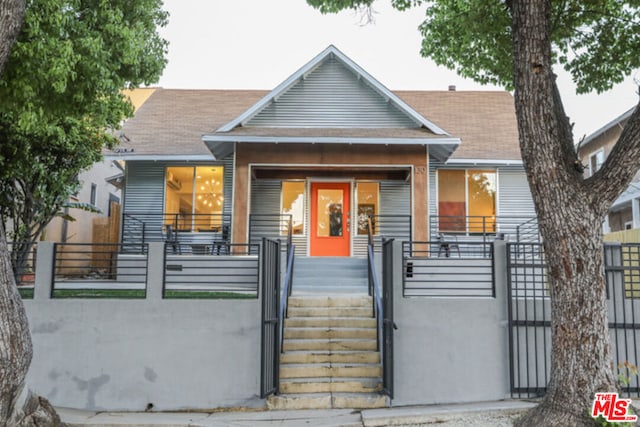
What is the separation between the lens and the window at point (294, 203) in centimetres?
1554

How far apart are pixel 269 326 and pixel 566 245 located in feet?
13.8

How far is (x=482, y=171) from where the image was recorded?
53.4ft

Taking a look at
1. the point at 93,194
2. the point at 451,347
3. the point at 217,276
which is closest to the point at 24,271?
the point at 217,276

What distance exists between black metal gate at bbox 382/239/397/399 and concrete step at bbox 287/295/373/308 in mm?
1703

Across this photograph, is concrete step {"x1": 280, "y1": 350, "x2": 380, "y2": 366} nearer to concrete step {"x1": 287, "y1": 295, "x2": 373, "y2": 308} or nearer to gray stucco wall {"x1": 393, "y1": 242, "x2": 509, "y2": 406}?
gray stucco wall {"x1": 393, "y1": 242, "x2": 509, "y2": 406}

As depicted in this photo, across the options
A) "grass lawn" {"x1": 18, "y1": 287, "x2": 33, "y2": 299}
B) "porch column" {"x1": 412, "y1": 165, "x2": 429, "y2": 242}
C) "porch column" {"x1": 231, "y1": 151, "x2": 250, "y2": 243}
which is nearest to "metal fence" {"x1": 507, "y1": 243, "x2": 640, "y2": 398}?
"porch column" {"x1": 412, "y1": 165, "x2": 429, "y2": 242}

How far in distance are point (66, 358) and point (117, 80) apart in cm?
459

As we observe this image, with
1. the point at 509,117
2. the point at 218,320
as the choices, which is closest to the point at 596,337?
the point at 218,320

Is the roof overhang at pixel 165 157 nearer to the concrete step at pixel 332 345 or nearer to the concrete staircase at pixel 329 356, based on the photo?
the concrete staircase at pixel 329 356

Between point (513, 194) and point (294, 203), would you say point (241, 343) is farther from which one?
point (513, 194)

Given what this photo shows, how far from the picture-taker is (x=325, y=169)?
14680 millimetres

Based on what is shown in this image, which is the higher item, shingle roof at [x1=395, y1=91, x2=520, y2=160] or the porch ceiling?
shingle roof at [x1=395, y1=91, x2=520, y2=160]

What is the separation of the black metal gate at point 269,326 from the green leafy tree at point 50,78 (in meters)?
2.70

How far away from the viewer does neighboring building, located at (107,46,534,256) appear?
43.9 ft
